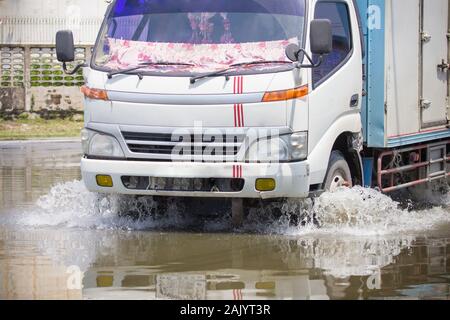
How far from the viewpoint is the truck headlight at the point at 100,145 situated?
32.2ft

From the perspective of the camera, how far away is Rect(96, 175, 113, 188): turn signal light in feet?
32.3

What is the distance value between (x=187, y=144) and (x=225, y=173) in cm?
42

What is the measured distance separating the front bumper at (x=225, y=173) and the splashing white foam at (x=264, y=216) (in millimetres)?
482

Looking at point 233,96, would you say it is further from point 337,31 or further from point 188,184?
point 337,31

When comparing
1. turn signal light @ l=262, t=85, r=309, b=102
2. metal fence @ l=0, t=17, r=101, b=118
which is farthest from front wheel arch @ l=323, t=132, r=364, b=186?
metal fence @ l=0, t=17, r=101, b=118

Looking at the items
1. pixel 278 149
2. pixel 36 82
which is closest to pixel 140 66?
pixel 278 149

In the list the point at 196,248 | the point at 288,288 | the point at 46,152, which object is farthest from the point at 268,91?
the point at 46,152

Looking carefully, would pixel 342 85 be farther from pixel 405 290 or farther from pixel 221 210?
pixel 405 290

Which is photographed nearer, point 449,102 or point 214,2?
point 214,2

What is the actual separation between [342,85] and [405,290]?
10.6 feet

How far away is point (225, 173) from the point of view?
9500 millimetres

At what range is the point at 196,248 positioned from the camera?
9.25 m

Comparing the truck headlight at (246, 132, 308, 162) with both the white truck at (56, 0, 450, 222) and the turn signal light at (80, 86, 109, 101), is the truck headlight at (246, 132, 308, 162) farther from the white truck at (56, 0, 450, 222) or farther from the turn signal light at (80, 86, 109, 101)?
the turn signal light at (80, 86, 109, 101)
